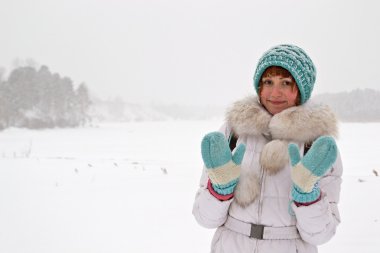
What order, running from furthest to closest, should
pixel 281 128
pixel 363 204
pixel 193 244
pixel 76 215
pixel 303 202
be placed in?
pixel 363 204 < pixel 76 215 < pixel 193 244 < pixel 281 128 < pixel 303 202

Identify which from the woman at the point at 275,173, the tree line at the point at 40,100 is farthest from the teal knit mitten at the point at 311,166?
the tree line at the point at 40,100

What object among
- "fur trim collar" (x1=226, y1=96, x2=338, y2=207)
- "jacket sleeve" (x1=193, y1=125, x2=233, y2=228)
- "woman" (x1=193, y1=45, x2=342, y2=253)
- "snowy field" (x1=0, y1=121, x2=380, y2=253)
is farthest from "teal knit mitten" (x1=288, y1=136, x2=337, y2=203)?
"snowy field" (x1=0, y1=121, x2=380, y2=253)

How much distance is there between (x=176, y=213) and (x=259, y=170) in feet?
13.5

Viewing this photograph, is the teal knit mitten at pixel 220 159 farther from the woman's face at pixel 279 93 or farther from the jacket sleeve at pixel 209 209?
the woman's face at pixel 279 93

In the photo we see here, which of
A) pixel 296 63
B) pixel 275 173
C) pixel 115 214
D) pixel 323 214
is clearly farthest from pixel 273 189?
pixel 115 214

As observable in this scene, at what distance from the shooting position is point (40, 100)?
45.3 metres

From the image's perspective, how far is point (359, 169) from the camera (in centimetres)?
1084

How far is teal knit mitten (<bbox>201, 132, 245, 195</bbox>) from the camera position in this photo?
1.47 meters

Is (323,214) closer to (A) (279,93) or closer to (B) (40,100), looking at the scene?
(A) (279,93)

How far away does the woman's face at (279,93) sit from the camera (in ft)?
5.50

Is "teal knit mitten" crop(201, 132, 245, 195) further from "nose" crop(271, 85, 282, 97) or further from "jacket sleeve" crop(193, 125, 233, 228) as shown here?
"nose" crop(271, 85, 282, 97)

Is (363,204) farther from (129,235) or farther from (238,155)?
(238,155)

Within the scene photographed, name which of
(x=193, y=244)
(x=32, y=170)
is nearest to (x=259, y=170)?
(x=193, y=244)

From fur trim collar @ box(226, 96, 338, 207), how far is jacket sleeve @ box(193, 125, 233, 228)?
0.29ft
